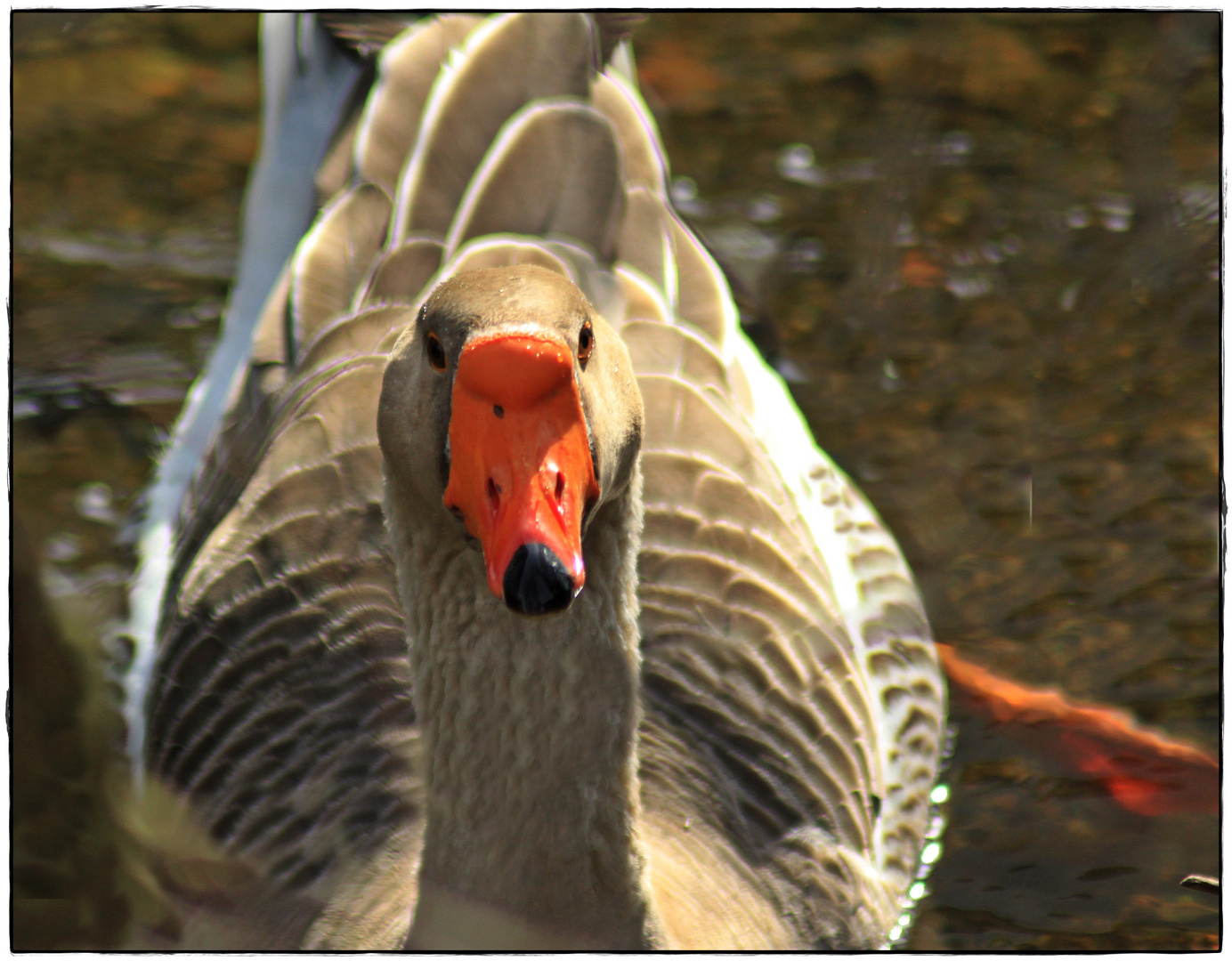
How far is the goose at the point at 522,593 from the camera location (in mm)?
1996

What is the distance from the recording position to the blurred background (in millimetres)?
2527

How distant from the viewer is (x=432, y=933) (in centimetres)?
216

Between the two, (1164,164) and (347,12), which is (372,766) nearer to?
(347,12)

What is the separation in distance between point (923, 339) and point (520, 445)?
8.06 ft

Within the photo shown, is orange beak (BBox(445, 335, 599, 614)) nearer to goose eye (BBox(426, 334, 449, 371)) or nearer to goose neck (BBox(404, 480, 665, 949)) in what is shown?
goose eye (BBox(426, 334, 449, 371))

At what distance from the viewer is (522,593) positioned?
161cm

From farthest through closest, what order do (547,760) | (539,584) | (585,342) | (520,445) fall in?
(547,760), (585,342), (520,445), (539,584)

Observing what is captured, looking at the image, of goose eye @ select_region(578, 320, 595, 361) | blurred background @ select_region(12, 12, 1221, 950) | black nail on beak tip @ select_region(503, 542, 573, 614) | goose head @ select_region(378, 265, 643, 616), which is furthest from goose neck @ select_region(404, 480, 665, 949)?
blurred background @ select_region(12, 12, 1221, 950)

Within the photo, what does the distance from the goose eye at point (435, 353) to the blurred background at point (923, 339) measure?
0.93m

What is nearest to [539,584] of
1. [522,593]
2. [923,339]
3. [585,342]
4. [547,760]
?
[522,593]

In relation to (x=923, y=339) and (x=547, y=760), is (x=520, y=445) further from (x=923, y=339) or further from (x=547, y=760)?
(x=923, y=339)

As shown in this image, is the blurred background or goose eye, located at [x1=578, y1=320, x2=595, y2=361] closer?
goose eye, located at [x1=578, y1=320, x2=595, y2=361]

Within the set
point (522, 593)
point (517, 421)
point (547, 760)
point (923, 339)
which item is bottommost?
point (923, 339)

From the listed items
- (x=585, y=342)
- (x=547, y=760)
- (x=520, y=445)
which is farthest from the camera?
(x=547, y=760)
